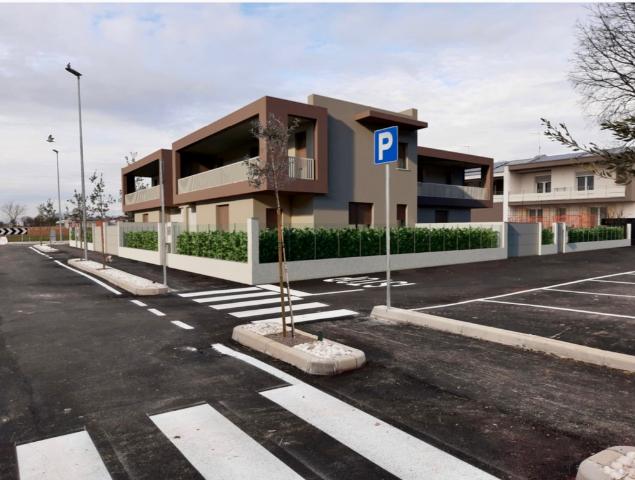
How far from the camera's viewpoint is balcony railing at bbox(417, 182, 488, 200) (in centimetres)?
2770

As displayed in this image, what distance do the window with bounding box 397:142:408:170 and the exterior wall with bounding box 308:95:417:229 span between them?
0.53 m

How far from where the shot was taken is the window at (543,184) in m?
44.3

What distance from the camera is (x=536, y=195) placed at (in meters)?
43.7

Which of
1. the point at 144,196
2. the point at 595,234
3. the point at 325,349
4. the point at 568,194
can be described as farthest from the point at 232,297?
the point at 568,194

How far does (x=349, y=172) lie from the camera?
21.3m

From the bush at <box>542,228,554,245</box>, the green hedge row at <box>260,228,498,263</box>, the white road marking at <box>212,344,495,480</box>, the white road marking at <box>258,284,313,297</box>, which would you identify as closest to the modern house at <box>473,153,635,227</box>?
the bush at <box>542,228,554,245</box>

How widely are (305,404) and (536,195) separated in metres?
45.8

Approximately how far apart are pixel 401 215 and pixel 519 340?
17.9 metres

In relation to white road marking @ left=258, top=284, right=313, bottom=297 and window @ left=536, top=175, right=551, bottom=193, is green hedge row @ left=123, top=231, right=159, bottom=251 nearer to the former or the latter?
white road marking @ left=258, top=284, right=313, bottom=297

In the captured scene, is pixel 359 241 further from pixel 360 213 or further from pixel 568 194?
pixel 568 194

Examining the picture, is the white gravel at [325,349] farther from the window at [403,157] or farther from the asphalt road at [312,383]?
the window at [403,157]

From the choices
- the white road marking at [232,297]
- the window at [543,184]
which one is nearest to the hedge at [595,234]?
the window at [543,184]

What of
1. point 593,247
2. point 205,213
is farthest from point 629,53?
point 593,247

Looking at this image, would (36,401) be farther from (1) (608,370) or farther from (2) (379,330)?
(1) (608,370)
